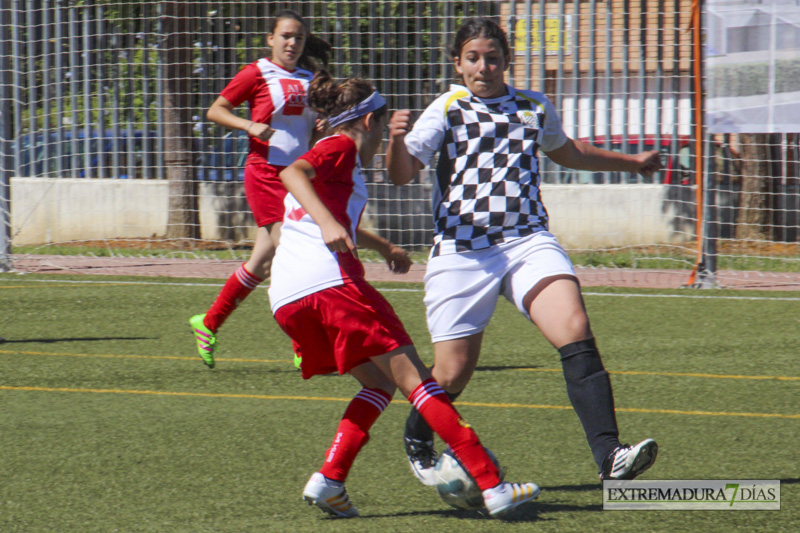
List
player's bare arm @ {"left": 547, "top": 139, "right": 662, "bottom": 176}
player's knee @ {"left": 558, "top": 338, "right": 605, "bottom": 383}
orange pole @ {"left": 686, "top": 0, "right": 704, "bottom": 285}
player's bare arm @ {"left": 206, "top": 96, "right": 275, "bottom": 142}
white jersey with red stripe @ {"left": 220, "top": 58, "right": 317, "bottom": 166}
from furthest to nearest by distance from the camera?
orange pole @ {"left": 686, "top": 0, "right": 704, "bottom": 285}, white jersey with red stripe @ {"left": 220, "top": 58, "right": 317, "bottom": 166}, player's bare arm @ {"left": 206, "top": 96, "right": 275, "bottom": 142}, player's bare arm @ {"left": 547, "top": 139, "right": 662, "bottom": 176}, player's knee @ {"left": 558, "top": 338, "right": 605, "bottom": 383}

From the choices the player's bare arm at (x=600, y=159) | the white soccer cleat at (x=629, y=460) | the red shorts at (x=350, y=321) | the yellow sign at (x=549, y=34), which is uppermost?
the yellow sign at (x=549, y=34)

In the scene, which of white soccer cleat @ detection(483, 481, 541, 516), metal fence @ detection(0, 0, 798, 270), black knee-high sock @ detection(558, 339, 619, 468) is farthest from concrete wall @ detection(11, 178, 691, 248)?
white soccer cleat @ detection(483, 481, 541, 516)

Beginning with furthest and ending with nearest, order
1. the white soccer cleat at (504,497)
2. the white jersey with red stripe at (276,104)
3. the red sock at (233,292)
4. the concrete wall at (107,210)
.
Answer: the concrete wall at (107,210), the white jersey with red stripe at (276,104), the red sock at (233,292), the white soccer cleat at (504,497)

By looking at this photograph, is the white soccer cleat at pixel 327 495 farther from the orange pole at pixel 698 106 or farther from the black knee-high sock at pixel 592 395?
the orange pole at pixel 698 106

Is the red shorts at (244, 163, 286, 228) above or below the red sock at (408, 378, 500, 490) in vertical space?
above

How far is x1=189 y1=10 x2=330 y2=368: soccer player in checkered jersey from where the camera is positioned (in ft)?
19.3

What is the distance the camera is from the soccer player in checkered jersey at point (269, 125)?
19.3 feet

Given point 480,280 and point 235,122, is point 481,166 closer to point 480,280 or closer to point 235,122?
point 480,280

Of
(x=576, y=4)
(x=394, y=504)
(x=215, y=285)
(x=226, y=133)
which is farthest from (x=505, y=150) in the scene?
(x=226, y=133)

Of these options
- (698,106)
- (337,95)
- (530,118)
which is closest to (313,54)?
(530,118)

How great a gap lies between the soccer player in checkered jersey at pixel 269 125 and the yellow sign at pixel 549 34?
16.8 ft

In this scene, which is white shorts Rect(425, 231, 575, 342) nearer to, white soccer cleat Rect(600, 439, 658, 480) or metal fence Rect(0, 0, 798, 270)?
white soccer cleat Rect(600, 439, 658, 480)

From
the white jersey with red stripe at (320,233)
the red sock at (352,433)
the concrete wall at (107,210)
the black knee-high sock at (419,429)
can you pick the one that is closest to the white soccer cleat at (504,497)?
the red sock at (352,433)

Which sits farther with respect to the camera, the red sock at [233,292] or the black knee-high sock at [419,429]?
the red sock at [233,292]
